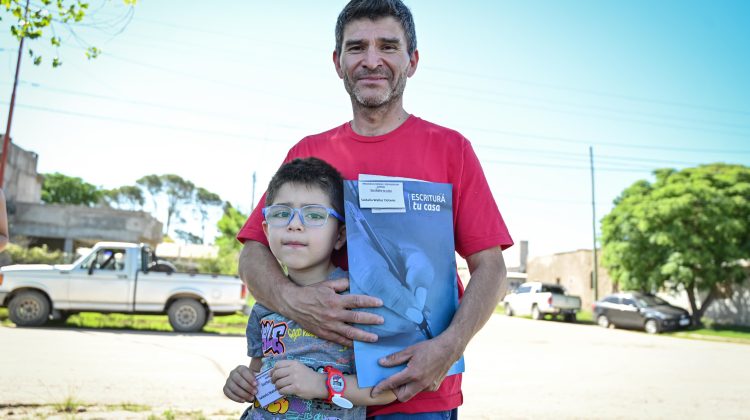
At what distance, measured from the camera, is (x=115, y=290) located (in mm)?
13250

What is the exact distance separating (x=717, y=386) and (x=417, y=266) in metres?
9.01

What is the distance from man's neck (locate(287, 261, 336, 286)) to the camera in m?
2.13

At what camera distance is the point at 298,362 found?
1.90m

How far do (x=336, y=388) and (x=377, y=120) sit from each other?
1.04 metres

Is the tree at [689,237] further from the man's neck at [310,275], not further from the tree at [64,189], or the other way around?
the tree at [64,189]

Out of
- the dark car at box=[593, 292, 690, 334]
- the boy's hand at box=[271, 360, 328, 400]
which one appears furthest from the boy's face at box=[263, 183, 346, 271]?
the dark car at box=[593, 292, 690, 334]

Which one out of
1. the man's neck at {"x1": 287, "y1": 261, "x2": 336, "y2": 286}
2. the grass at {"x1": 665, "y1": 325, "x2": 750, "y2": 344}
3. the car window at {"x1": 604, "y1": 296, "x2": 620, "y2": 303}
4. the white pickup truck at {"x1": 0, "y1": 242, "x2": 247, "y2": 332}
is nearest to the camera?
the man's neck at {"x1": 287, "y1": 261, "x2": 336, "y2": 286}

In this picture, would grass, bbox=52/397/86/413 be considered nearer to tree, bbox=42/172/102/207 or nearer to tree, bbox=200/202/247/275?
tree, bbox=200/202/247/275

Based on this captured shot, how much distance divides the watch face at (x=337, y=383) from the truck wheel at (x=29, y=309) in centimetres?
1353

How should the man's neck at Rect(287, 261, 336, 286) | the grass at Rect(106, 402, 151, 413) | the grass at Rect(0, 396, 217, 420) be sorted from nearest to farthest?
the man's neck at Rect(287, 261, 336, 286)
the grass at Rect(0, 396, 217, 420)
the grass at Rect(106, 402, 151, 413)

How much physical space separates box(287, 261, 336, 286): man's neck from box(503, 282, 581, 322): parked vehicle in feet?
88.4

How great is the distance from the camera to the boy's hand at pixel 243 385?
202 centimetres

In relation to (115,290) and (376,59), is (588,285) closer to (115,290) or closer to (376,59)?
(115,290)

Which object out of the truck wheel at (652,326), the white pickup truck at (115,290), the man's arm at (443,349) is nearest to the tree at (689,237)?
the truck wheel at (652,326)
